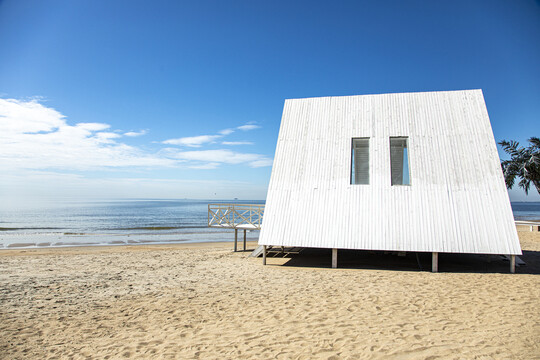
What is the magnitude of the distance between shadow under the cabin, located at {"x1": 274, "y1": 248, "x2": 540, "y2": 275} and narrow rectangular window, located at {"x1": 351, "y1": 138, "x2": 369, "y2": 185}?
2918mm

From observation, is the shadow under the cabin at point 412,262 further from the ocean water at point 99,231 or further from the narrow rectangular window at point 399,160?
the ocean water at point 99,231

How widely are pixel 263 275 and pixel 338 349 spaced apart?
5.06 metres

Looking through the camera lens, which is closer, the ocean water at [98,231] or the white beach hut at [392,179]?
the white beach hut at [392,179]

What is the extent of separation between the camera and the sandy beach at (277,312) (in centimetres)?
481

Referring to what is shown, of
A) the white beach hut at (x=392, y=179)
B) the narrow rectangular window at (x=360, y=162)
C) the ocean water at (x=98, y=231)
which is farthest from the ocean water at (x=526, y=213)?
the narrow rectangular window at (x=360, y=162)

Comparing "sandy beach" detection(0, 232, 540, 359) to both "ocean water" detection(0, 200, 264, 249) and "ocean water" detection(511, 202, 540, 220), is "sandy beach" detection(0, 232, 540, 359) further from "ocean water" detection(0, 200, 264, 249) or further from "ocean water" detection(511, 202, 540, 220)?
"ocean water" detection(511, 202, 540, 220)

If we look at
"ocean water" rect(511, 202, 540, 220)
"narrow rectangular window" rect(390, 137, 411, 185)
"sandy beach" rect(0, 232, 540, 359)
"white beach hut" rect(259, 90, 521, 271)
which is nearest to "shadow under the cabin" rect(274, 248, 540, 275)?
"sandy beach" rect(0, 232, 540, 359)

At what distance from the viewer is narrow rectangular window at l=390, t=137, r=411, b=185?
10.6m

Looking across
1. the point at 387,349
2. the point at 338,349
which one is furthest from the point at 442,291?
the point at 338,349

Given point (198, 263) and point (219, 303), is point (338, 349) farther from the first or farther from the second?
point (198, 263)

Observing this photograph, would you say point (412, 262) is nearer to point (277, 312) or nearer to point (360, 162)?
point (360, 162)

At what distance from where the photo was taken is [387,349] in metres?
4.70

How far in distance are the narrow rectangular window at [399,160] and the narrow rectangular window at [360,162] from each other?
837 mm

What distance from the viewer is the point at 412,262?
446 inches
